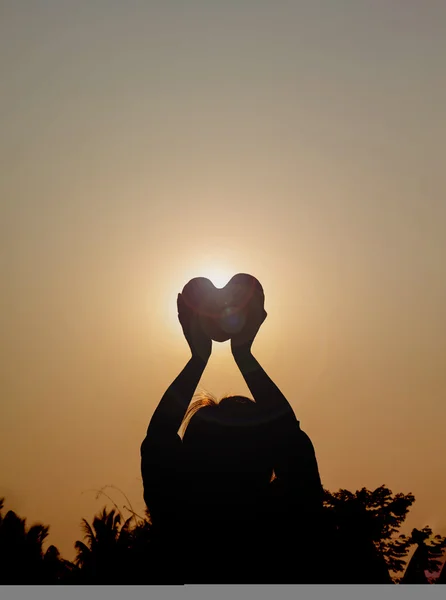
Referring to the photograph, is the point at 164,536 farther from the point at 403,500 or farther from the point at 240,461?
the point at 403,500

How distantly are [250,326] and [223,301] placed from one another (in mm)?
431

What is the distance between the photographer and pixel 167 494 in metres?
7.29

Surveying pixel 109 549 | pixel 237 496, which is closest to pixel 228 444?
pixel 237 496

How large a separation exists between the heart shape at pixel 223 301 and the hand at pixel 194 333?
6cm

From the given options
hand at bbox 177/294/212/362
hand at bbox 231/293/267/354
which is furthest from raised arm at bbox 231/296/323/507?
hand at bbox 177/294/212/362

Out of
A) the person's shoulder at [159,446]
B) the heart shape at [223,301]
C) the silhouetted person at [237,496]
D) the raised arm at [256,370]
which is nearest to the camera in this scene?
the silhouetted person at [237,496]

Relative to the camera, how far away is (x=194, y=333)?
308 inches

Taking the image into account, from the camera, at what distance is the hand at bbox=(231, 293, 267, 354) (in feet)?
25.7

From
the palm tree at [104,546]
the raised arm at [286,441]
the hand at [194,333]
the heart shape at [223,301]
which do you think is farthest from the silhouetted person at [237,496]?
the palm tree at [104,546]

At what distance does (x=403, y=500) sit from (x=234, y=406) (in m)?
15.8

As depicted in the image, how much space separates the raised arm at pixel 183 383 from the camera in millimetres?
7379

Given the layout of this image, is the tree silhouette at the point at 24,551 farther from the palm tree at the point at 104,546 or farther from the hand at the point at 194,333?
the hand at the point at 194,333

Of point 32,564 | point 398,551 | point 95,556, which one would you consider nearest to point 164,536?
point 95,556

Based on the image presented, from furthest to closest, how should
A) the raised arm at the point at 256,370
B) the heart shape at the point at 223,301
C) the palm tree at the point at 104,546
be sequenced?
the palm tree at the point at 104,546 → the heart shape at the point at 223,301 → the raised arm at the point at 256,370
